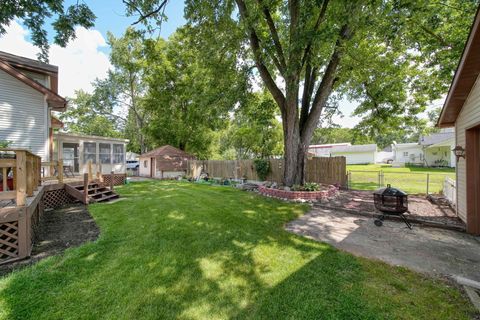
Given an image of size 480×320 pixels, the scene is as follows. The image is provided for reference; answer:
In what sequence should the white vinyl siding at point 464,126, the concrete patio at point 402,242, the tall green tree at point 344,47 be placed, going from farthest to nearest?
the tall green tree at point 344,47
the white vinyl siding at point 464,126
the concrete patio at point 402,242

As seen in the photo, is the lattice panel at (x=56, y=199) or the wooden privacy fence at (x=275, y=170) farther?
the wooden privacy fence at (x=275, y=170)

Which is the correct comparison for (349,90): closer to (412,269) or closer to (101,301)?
(412,269)

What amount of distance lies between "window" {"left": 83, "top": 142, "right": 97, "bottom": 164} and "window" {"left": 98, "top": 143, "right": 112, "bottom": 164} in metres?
0.32

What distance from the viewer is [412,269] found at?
11.2 ft

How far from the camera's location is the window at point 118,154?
15.3m

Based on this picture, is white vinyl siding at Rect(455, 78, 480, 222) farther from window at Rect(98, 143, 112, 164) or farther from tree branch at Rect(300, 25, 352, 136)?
window at Rect(98, 143, 112, 164)

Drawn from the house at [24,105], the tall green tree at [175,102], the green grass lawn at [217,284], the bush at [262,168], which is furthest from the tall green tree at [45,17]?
the tall green tree at [175,102]

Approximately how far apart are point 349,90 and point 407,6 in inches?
250

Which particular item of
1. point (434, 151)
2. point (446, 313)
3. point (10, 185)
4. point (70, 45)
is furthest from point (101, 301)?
point (434, 151)

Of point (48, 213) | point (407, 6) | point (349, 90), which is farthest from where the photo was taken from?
point (349, 90)

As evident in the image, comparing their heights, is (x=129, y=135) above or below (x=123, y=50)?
below

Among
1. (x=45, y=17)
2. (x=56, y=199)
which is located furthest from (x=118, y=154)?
(x=45, y=17)

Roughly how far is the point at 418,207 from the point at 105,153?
17570mm

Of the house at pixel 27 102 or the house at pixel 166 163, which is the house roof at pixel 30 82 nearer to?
the house at pixel 27 102
